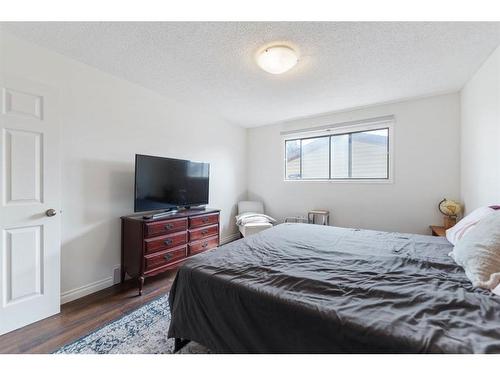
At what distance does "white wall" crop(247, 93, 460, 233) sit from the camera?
9.81 feet

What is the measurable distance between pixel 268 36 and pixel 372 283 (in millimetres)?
1901

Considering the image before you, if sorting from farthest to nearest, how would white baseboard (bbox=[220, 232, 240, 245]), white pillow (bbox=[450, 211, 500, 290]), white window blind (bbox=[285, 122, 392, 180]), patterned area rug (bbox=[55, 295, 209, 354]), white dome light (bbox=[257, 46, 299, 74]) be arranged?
white baseboard (bbox=[220, 232, 240, 245])
white window blind (bbox=[285, 122, 392, 180])
white dome light (bbox=[257, 46, 299, 74])
patterned area rug (bbox=[55, 295, 209, 354])
white pillow (bbox=[450, 211, 500, 290])

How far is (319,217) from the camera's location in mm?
3857

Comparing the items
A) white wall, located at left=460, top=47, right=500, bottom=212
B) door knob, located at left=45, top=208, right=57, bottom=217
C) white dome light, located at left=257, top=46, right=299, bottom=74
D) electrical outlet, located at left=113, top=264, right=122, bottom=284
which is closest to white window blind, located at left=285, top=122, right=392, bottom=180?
white wall, located at left=460, top=47, right=500, bottom=212

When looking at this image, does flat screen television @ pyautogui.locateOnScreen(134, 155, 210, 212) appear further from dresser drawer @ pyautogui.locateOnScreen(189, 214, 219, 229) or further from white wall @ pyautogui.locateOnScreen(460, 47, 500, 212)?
white wall @ pyautogui.locateOnScreen(460, 47, 500, 212)

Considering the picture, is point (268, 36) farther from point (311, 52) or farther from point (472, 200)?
point (472, 200)

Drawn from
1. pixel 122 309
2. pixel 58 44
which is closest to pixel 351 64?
pixel 58 44

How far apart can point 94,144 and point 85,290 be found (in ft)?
4.98

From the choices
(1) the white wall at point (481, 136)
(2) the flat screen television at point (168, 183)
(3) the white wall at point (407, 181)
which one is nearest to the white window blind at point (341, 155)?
(3) the white wall at point (407, 181)

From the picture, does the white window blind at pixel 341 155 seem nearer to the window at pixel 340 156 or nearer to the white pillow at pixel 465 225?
the window at pixel 340 156

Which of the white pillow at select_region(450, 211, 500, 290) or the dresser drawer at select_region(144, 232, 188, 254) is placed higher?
the white pillow at select_region(450, 211, 500, 290)

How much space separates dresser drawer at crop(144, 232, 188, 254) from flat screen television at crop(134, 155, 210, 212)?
38 cm

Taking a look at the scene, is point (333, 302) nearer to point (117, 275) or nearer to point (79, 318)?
point (79, 318)

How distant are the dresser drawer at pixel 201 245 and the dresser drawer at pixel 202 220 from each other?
224 millimetres
